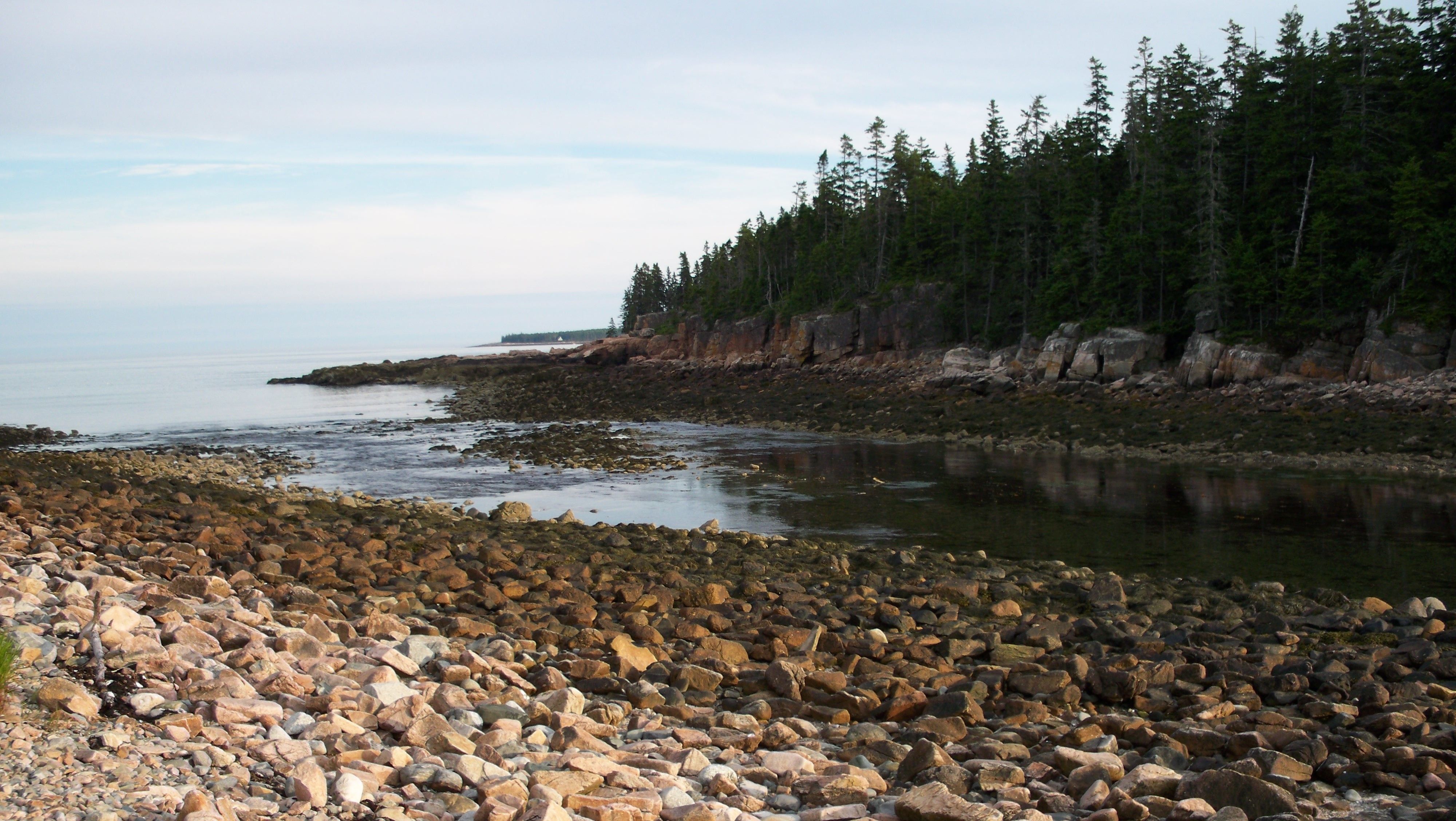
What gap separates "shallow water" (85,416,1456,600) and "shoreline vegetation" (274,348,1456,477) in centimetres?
238

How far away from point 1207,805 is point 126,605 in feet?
25.6

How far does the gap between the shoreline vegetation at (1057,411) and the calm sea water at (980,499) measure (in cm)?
213

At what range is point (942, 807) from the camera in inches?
206

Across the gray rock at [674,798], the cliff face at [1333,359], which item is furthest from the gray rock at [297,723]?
the cliff face at [1333,359]

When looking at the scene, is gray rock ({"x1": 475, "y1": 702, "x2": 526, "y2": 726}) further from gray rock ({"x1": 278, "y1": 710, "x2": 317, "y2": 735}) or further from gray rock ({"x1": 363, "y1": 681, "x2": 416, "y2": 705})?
gray rock ({"x1": 278, "y1": 710, "x2": 317, "y2": 735})

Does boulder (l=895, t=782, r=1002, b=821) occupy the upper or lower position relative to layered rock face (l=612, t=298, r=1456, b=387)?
lower

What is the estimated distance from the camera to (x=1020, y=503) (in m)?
22.3

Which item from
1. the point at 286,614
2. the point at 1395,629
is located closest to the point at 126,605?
the point at 286,614

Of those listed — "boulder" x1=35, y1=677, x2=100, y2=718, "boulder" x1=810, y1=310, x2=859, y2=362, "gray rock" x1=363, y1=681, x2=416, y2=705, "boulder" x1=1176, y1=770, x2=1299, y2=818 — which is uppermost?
"boulder" x1=810, y1=310, x2=859, y2=362

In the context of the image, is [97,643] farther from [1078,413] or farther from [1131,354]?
[1131,354]

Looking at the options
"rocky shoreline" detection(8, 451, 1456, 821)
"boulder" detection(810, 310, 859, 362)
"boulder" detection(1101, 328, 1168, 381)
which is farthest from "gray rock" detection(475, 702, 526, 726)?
"boulder" detection(810, 310, 859, 362)

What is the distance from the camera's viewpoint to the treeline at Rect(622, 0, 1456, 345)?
40.9 metres

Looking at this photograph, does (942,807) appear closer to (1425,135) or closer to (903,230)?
(1425,135)

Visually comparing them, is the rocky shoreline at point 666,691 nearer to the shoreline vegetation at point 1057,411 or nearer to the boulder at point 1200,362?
the shoreline vegetation at point 1057,411
